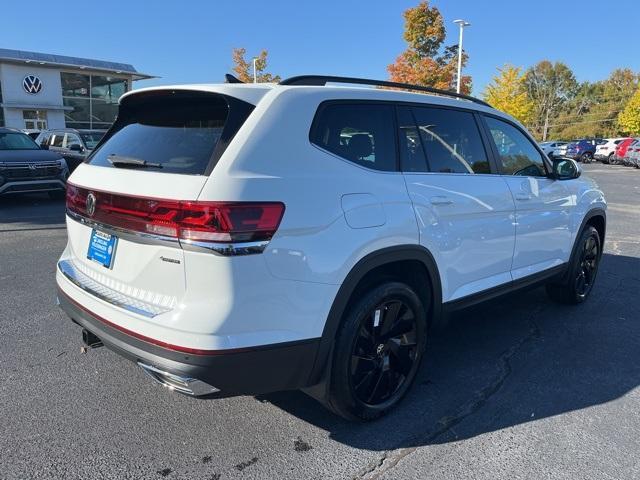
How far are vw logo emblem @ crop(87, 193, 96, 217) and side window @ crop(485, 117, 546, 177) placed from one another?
9.35 ft

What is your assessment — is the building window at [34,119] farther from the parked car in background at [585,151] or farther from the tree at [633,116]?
the tree at [633,116]

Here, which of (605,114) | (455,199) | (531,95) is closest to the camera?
(455,199)

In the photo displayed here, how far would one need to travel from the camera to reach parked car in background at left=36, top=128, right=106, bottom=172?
13836 millimetres

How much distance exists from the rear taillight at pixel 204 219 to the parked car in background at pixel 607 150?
121ft

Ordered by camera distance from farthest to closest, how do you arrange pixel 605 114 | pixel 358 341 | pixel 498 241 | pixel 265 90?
pixel 605 114 → pixel 498 241 → pixel 358 341 → pixel 265 90

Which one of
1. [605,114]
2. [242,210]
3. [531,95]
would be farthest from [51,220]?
[531,95]

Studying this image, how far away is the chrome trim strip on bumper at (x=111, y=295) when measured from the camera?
2365 mm

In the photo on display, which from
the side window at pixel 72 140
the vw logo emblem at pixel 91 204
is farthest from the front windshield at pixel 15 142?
the vw logo emblem at pixel 91 204

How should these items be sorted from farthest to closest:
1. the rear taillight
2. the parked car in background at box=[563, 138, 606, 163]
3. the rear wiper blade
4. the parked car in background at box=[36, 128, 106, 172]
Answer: the parked car in background at box=[563, 138, 606, 163] < the parked car in background at box=[36, 128, 106, 172] < the rear wiper blade < the rear taillight

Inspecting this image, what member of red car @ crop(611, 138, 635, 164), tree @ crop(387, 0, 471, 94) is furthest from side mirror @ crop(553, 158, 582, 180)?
red car @ crop(611, 138, 635, 164)

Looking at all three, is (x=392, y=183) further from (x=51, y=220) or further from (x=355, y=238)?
(x=51, y=220)

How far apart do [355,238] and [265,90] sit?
0.86 meters

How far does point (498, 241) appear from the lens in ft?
12.2

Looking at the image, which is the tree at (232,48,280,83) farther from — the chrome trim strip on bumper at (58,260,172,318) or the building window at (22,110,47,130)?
the chrome trim strip on bumper at (58,260,172,318)
